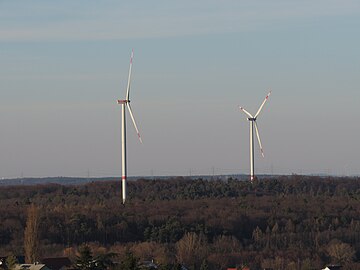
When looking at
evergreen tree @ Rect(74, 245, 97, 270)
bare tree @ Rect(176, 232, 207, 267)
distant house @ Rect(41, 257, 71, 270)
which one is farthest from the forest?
evergreen tree @ Rect(74, 245, 97, 270)

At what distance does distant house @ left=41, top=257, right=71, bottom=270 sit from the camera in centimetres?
8503

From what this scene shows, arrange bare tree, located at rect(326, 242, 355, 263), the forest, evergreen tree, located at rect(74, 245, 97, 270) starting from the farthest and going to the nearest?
bare tree, located at rect(326, 242, 355, 263) → the forest → evergreen tree, located at rect(74, 245, 97, 270)

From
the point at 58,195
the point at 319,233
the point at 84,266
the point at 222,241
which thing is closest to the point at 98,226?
the point at 222,241

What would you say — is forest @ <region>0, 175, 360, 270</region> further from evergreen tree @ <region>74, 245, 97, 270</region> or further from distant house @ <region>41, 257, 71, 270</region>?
evergreen tree @ <region>74, 245, 97, 270</region>

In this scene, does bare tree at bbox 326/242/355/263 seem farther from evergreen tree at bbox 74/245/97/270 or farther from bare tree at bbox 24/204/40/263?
evergreen tree at bbox 74/245/97/270

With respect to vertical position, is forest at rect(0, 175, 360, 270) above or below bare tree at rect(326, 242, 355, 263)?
above

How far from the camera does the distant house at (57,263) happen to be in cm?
8503

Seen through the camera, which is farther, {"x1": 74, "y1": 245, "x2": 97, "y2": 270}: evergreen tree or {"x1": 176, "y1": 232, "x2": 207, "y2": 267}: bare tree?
{"x1": 176, "y1": 232, "x2": 207, "y2": 267}: bare tree

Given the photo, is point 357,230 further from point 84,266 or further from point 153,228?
point 84,266

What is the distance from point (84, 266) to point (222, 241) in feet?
241

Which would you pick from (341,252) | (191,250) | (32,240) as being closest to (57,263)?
(32,240)

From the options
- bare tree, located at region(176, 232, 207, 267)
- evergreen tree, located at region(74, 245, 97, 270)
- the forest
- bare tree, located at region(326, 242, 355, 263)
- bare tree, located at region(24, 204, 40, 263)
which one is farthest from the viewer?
bare tree, located at region(326, 242, 355, 263)

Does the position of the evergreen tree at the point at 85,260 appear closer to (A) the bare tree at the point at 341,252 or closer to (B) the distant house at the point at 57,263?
(B) the distant house at the point at 57,263

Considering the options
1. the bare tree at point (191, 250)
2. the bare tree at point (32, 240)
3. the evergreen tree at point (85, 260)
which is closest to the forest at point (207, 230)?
the bare tree at point (191, 250)
